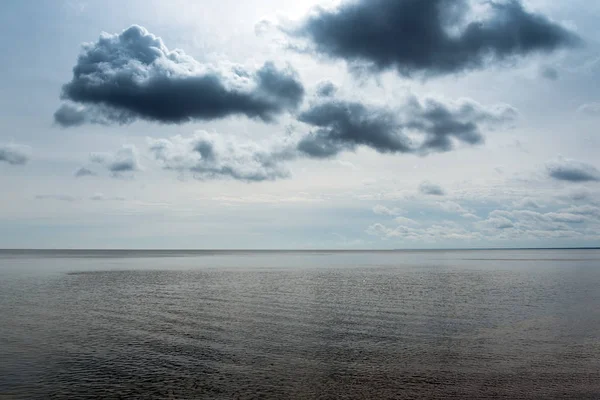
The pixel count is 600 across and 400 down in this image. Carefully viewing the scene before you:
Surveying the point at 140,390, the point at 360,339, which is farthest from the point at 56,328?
the point at 360,339

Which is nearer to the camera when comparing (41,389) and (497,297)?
(41,389)

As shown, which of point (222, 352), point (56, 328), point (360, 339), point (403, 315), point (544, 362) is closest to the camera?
point (544, 362)

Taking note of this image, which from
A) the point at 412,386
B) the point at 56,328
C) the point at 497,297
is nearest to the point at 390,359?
the point at 412,386

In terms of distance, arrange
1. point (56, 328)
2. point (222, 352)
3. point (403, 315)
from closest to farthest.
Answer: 1. point (222, 352)
2. point (56, 328)
3. point (403, 315)

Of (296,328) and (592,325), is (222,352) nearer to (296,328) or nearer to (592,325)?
(296,328)

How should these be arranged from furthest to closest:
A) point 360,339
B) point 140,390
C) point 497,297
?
point 497,297
point 360,339
point 140,390

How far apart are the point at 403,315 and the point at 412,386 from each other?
2316 cm

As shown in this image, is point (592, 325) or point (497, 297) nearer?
point (592, 325)

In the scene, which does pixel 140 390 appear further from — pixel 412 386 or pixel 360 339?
pixel 360 339

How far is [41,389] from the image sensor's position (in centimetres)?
2430

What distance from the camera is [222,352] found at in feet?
106

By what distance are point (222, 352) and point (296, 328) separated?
956 centimetres

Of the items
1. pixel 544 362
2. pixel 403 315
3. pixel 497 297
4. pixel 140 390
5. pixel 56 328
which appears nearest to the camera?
pixel 140 390

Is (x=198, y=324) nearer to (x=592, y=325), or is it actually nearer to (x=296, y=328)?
(x=296, y=328)
